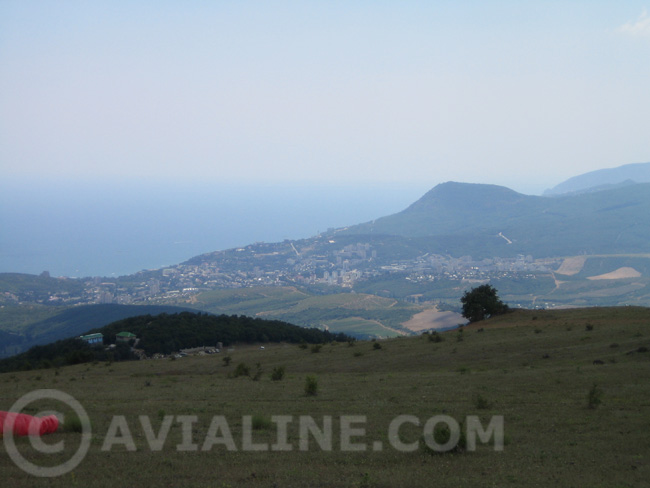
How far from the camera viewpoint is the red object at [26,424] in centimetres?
897

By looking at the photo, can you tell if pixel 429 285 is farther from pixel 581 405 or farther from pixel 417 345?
pixel 581 405

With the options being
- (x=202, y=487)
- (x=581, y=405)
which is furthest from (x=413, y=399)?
(x=202, y=487)

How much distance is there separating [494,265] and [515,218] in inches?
2571

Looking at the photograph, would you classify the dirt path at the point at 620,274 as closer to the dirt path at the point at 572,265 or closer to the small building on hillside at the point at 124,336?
the dirt path at the point at 572,265

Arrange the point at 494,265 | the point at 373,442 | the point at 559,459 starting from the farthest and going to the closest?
the point at 494,265 → the point at 373,442 → the point at 559,459

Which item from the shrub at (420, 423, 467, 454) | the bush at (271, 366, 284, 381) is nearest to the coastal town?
the bush at (271, 366, 284, 381)

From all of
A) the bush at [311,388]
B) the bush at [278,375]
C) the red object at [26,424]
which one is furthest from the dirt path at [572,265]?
the red object at [26,424]

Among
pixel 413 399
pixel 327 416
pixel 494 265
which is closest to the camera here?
pixel 327 416

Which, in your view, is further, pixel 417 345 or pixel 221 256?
pixel 221 256

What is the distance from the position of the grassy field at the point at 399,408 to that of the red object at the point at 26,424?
30 centimetres

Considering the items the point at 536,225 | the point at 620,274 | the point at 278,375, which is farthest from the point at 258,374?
the point at 536,225

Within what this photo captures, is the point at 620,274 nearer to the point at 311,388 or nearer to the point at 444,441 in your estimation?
the point at 311,388

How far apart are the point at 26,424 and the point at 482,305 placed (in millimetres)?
25484

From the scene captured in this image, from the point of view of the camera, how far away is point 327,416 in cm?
1084
